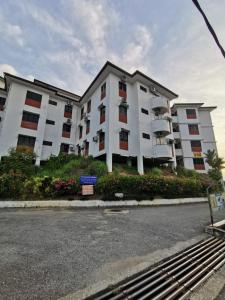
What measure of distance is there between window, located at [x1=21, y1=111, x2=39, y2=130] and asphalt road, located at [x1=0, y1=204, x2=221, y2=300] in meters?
15.3

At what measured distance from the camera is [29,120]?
63.0 feet

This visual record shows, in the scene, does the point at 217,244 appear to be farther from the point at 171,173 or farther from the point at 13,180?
the point at 171,173

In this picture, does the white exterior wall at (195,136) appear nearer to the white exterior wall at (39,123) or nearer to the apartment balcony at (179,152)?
the apartment balcony at (179,152)

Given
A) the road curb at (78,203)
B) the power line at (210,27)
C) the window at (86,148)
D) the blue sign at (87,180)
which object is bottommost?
the road curb at (78,203)

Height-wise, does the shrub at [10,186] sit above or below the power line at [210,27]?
below

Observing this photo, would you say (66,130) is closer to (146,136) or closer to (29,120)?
(29,120)

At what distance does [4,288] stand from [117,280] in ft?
5.67

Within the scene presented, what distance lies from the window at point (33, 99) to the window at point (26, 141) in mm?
4178

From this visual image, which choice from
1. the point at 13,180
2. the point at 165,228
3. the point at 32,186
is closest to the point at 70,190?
the point at 32,186

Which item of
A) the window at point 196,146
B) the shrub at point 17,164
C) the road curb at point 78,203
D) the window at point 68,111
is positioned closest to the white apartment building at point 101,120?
the window at point 68,111

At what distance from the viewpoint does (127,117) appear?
731 inches

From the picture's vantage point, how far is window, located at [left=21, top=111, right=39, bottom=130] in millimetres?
18802

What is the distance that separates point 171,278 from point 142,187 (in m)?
9.85

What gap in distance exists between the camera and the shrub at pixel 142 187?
1159cm
